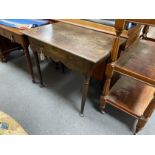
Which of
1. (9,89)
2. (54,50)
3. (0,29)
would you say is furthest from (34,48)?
(9,89)

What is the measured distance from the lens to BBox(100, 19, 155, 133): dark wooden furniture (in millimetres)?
1001

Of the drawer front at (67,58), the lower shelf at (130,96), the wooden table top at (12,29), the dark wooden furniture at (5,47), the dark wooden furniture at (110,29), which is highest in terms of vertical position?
the dark wooden furniture at (110,29)

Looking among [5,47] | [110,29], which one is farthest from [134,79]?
[5,47]

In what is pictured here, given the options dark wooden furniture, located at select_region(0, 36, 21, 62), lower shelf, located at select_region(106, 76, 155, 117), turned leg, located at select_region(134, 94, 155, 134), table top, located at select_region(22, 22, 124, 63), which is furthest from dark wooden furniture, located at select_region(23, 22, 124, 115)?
dark wooden furniture, located at select_region(0, 36, 21, 62)

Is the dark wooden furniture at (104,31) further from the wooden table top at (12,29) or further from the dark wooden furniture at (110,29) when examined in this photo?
the wooden table top at (12,29)

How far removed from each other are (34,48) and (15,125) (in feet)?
2.49

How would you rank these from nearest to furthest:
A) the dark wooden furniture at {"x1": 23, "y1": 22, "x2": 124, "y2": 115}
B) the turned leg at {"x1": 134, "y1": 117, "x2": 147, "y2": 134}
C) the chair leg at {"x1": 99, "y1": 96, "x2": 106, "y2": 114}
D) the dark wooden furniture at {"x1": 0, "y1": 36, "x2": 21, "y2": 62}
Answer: the dark wooden furniture at {"x1": 23, "y1": 22, "x2": 124, "y2": 115} → the turned leg at {"x1": 134, "y1": 117, "x2": 147, "y2": 134} → the chair leg at {"x1": 99, "y1": 96, "x2": 106, "y2": 114} → the dark wooden furniture at {"x1": 0, "y1": 36, "x2": 21, "y2": 62}

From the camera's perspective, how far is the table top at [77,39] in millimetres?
995

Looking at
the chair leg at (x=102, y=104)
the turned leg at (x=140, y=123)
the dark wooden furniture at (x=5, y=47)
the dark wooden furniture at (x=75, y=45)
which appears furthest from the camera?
the dark wooden furniture at (x=5, y=47)

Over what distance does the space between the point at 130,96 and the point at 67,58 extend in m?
0.72

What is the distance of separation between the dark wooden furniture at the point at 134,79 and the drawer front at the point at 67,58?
0.19 meters

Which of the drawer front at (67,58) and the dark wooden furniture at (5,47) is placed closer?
the drawer front at (67,58)

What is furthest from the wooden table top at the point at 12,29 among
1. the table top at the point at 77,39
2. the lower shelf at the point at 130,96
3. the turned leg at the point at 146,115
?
the turned leg at the point at 146,115

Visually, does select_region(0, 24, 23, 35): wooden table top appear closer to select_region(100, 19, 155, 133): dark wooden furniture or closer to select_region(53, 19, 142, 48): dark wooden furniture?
select_region(53, 19, 142, 48): dark wooden furniture
